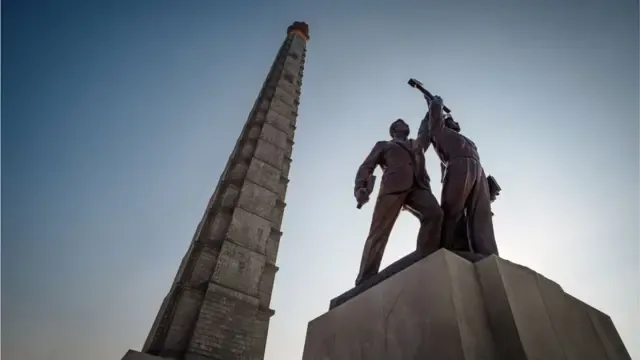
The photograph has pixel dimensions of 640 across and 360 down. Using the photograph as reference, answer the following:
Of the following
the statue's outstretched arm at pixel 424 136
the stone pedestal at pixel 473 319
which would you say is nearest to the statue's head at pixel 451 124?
the statue's outstretched arm at pixel 424 136

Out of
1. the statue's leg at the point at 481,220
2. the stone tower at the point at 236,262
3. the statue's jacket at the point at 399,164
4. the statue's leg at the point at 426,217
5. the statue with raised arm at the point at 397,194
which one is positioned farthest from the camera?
the stone tower at the point at 236,262

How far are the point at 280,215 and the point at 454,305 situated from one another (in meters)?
13.3

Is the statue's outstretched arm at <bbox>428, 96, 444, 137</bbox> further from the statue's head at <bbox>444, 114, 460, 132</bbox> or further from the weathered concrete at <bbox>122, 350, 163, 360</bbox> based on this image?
the weathered concrete at <bbox>122, 350, 163, 360</bbox>

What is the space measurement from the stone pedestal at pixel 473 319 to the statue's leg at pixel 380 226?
0.64 meters

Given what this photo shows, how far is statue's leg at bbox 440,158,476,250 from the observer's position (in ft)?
8.35

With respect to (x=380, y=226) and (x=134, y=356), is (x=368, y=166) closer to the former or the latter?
(x=380, y=226)

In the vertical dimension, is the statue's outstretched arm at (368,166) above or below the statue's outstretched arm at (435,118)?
below

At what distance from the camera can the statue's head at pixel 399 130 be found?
353 cm

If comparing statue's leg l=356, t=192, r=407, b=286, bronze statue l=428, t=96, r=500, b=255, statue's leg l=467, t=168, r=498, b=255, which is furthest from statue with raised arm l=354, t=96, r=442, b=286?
statue's leg l=467, t=168, r=498, b=255

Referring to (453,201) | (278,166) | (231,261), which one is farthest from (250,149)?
(453,201)

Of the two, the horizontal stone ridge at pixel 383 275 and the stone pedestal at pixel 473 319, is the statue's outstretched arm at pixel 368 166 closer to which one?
the horizontal stone ridge at pixel 383 275

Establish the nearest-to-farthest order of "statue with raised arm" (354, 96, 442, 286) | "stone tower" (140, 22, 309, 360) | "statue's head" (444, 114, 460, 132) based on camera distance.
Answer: "statue with raised arm" (354, 96, 442, 286), "statue's head" (444, 114, 460, 132), "stone tower" (140, 22, 309, 360)

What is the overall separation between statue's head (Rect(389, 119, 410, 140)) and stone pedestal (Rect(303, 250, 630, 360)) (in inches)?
73.5

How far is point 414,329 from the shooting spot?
1.67 metres
